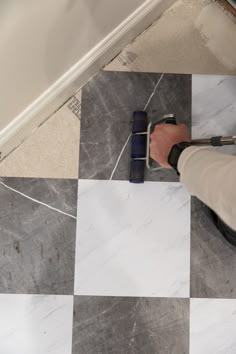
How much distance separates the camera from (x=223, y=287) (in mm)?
1098

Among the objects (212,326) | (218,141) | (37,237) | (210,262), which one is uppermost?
(218,141)

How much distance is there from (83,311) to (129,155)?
413mm

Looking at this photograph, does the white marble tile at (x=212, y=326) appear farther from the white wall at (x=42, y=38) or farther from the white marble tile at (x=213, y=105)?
the white wall at (x=42, y=38)

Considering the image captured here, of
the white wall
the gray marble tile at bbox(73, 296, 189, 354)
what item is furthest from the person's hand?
the gray marble tile at bbox(73, 296, 189, 354)

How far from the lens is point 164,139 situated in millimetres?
1021

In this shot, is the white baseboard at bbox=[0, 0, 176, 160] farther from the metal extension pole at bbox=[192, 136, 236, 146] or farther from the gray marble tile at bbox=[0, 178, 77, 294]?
the metal extension pole at bbox=[192, 136, 236, 146]

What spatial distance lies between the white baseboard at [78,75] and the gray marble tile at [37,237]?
0.12 meters

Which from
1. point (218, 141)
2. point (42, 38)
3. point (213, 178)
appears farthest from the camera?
point (218, 141)

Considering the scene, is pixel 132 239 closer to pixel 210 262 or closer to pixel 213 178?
pixel 210 262

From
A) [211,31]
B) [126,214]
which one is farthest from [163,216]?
[211,31]

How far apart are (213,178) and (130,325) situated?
1.80ft

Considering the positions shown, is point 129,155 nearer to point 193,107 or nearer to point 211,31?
point 193,107

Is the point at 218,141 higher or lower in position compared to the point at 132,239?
higher

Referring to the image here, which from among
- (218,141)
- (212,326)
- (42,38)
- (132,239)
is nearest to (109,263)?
(132,239)
